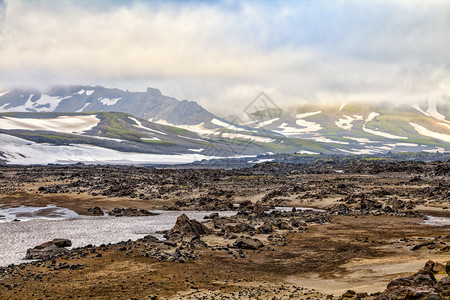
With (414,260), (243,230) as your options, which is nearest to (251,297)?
(414,260)

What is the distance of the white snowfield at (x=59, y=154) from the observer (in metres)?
127

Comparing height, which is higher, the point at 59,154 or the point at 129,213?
the point at 59,154

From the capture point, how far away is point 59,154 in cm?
14025

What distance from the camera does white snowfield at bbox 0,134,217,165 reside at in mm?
126625

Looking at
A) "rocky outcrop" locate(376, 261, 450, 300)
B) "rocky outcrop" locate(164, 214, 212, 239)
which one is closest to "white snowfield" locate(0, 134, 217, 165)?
"rocky outcrop" locate(164, 214, 212, 239)

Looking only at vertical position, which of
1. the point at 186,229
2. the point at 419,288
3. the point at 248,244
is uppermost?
the point at 419,288

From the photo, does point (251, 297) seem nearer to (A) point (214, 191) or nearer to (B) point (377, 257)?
(B) point (377, 257)

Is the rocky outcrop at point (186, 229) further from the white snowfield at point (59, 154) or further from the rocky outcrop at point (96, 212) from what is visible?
the white snowfield at point (59, 154)

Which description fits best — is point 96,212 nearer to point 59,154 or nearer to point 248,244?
point 248,244

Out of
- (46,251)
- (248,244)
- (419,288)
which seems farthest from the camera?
(248,244)

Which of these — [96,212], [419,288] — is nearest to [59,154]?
[96,212]

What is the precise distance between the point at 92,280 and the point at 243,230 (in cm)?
1338

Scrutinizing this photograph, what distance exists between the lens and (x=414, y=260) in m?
19.4

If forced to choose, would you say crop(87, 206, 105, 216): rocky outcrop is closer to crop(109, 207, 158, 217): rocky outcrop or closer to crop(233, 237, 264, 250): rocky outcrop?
crop(109, 207, 158, 217): rocky outcrop
